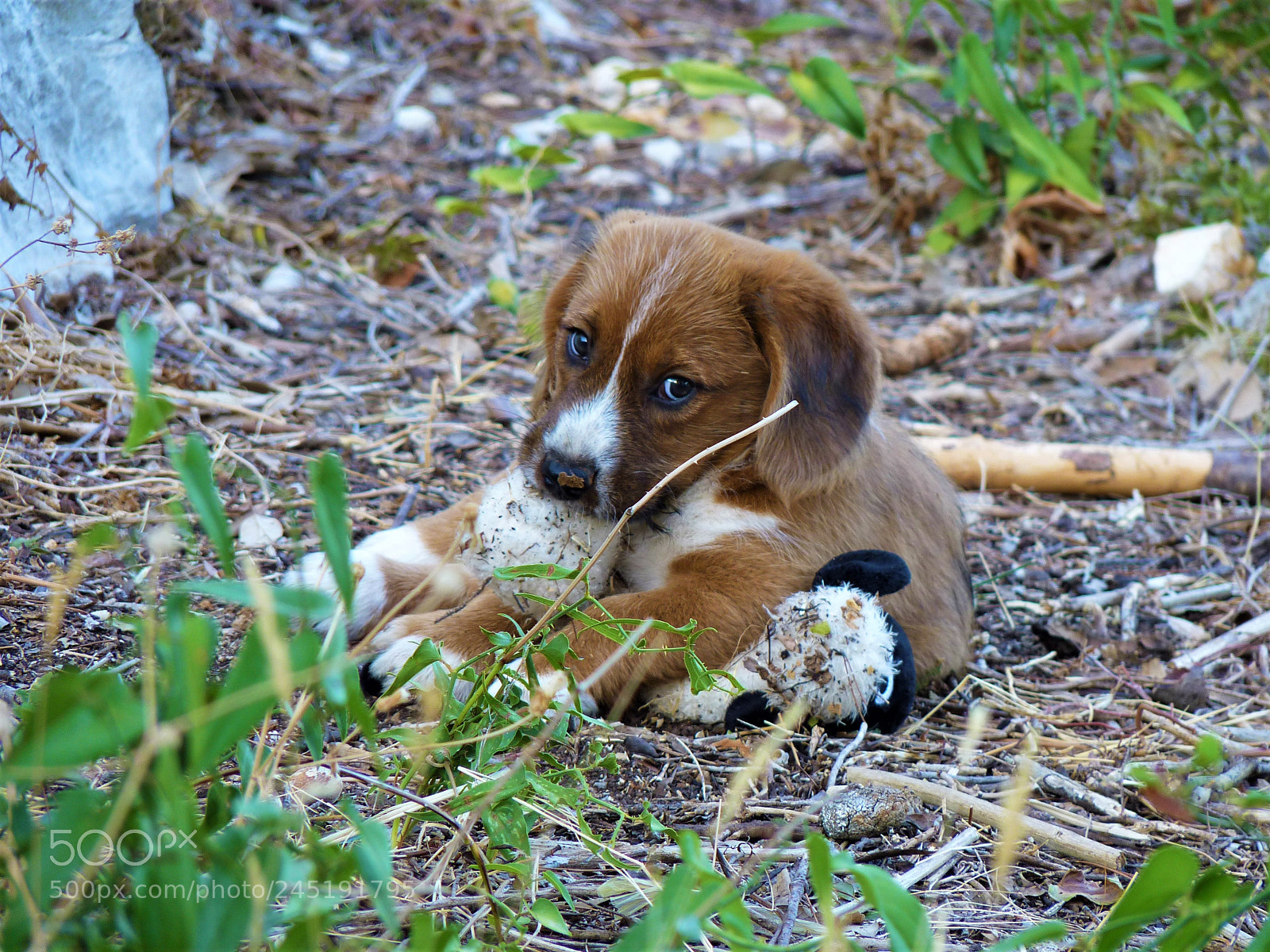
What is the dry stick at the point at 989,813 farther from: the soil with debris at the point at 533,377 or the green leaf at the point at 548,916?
the green leaf at the point at 548,916

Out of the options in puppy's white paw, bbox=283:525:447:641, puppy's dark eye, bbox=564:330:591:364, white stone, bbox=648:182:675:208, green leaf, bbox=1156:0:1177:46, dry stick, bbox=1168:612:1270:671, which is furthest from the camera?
white stone, bbox=648:182:675:208

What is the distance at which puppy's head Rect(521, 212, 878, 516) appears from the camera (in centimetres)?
309

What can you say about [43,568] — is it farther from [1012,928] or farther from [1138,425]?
[1138,425]

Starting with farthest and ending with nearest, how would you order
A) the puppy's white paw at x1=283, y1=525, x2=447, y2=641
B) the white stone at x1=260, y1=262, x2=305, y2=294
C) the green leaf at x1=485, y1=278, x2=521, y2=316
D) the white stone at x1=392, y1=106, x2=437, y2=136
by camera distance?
the white stone at x1=392, y1=106, x2=437, y2=136 < the green leaf at x1=485, y1=278, x2=521, y2=316 < the white stone at x1=260, y1=262, x2=305, y2=294 < the puppy's white paw at x1=283, y1=525, x2=447, y2=641

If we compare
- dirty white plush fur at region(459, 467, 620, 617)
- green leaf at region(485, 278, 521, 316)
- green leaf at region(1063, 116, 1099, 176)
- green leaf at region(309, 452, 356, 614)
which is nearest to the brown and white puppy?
dirty white plush fur at region(459, 467, 620, 617)

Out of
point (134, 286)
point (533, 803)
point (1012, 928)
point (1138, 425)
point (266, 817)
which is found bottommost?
point (1138, 425)

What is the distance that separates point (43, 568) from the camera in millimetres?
2922

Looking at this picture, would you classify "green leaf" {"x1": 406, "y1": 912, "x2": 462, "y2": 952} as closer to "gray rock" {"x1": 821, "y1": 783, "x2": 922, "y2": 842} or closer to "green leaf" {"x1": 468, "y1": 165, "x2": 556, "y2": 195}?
"gray rock" {"x1": 821, "y1": 783, "x2": 922, "y2": 842}

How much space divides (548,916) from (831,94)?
17.3ft

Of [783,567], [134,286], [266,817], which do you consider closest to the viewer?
[266,817]

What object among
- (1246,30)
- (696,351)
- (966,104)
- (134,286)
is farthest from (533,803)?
(1246,30)

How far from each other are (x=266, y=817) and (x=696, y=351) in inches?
85.3

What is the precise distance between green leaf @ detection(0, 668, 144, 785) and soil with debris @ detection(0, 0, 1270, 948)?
0.82 m

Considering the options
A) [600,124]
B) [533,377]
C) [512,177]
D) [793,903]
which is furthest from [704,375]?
[600,124]
